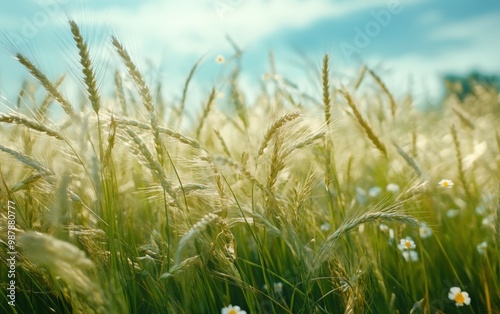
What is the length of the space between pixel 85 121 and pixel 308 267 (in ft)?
2.66

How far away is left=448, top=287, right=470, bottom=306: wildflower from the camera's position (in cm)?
198

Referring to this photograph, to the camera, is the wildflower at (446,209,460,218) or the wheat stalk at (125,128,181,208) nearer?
the wheat stalk at (125,128,181,208)

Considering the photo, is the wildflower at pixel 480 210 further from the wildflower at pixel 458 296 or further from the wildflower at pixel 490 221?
the wildflower at pixel 458 296

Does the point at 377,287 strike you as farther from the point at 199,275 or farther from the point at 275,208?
the point at 199,275

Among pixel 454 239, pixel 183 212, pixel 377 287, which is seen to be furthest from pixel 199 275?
pixel 454 239

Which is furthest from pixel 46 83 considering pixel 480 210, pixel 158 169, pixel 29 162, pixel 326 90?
pixel 480 210

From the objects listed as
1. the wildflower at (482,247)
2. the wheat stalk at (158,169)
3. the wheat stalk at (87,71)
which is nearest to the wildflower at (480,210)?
the wildflower at (482,247)

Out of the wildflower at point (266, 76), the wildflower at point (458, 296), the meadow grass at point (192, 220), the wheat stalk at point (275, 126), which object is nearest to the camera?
the meadow grass at point (192, 220)

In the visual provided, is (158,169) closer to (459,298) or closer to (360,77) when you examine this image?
(459,298)

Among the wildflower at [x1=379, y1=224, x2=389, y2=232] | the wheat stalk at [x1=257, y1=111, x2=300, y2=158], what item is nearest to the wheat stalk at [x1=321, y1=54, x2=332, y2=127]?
the wheat stalk at [x1=257, y1=111, x2=300, y2=158]

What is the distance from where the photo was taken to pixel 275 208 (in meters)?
1.73

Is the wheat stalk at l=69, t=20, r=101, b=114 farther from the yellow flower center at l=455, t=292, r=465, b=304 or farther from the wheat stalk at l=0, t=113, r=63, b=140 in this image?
the yellow flower center at l=455, t=292, r=465, b=304

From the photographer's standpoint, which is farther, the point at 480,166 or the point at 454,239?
the point at 480,166

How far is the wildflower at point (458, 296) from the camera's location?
1.98 meters
